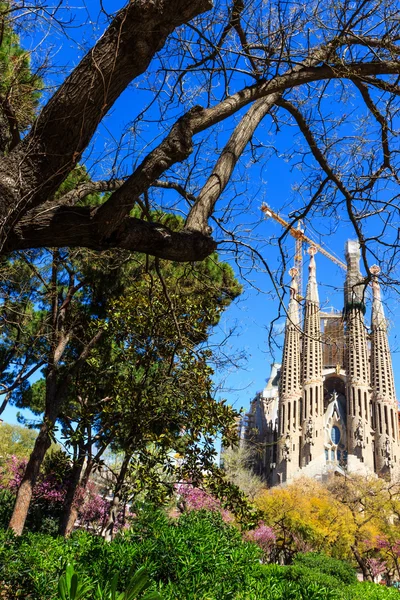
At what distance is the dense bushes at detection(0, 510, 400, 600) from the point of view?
10.3 feet

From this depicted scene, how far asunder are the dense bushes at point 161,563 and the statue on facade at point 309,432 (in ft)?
139

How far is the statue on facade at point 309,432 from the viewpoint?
44.6 m

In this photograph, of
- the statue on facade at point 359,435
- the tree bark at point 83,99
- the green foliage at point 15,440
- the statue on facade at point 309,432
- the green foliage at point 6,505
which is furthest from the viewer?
the statue on facade at point 309,432

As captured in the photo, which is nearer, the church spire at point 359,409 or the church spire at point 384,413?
the church spire at point 384,413

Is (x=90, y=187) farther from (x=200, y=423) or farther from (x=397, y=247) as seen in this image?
(x=200, y=423)

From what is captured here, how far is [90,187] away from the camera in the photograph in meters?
3.01

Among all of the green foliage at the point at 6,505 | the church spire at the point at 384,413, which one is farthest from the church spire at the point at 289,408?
the green foliage at the point at 6,505

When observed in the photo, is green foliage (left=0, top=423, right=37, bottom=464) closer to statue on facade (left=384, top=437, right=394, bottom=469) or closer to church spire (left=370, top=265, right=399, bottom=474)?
church spire (left=370, top=265, right=399, bottom=474)

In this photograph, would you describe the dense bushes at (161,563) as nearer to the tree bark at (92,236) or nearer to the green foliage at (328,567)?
the tree bark at (92,236)

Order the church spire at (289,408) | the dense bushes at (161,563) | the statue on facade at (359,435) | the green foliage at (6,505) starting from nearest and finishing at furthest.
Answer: the dense bushes at (161,563) → the green foliage at (6,505) → the statue on facade at (359,435) → the church spire at (289,408)

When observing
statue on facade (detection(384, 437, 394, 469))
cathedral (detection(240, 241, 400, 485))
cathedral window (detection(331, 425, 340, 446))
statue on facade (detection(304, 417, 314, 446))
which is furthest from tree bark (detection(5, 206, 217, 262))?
cathedral window (detection(331, 425, 340, 446))

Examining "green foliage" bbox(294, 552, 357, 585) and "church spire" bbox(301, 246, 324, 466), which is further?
"church spire" bbox(301, 246, 324, 466)

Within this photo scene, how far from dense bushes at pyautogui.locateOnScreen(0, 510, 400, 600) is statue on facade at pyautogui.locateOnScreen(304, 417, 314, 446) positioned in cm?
4229

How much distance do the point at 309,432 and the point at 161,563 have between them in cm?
4397
